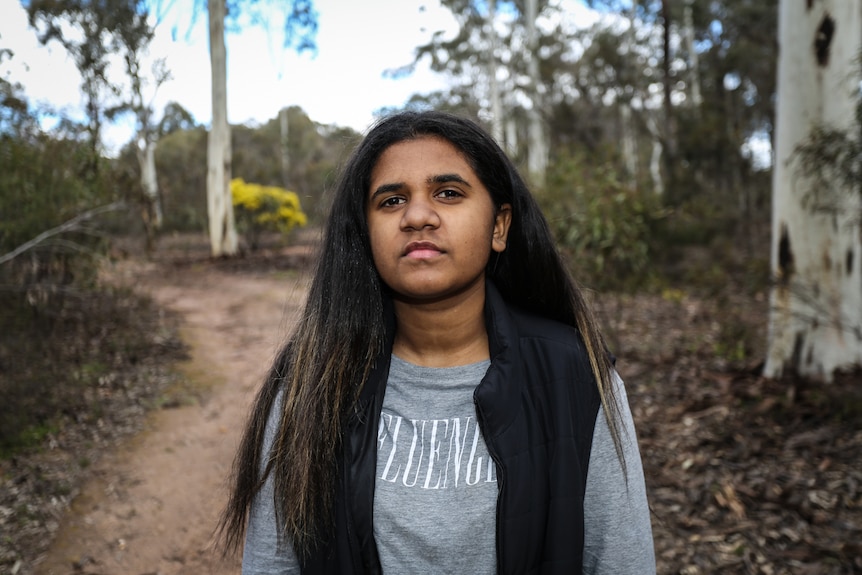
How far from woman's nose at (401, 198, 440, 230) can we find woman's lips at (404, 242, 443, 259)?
1.6 inches

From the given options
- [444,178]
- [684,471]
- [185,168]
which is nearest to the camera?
[444,178]

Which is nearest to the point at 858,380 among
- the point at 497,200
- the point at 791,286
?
the point at 791,286

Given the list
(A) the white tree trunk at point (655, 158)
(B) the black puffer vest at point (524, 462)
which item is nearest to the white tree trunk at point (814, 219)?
(B) the black puffer vest at point (524, 462)

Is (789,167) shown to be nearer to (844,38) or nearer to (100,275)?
(844,38)

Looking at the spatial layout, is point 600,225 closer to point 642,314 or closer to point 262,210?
point 642,314

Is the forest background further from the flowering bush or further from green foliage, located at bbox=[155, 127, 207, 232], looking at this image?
green foliage, located at bbox=[155, 127, 207, 232]

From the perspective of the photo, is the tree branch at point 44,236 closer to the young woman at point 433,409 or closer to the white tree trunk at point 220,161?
the young woman at point 433,409

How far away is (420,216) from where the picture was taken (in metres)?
1.46

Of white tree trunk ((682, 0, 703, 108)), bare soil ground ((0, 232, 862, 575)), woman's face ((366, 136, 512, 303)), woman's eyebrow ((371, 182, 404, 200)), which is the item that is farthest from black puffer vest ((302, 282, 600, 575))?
white tree trunk ((682, 0, 703, 108))

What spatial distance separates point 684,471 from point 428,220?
10.5 ft

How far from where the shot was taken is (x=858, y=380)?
4.41 meters

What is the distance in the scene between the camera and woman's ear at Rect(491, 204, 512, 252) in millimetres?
1653

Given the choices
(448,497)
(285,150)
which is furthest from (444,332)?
(285,150)

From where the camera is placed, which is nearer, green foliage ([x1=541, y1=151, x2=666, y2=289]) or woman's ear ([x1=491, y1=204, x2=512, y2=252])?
woman's ear ([x1=491, y1=204, x2=512, y2=252])
